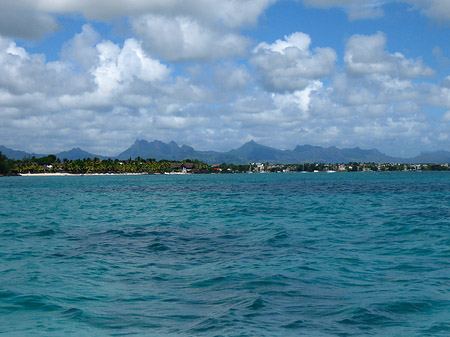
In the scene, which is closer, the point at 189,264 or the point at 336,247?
the point at 189,264

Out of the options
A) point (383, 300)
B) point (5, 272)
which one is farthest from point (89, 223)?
point (383, 300)

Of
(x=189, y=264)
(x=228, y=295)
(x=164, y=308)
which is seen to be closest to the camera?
(x=164, y=308)

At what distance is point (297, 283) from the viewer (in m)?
13.9

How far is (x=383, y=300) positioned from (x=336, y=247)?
A: 8559 millimetres

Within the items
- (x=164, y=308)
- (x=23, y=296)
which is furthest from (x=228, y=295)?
(x=23, y=296)

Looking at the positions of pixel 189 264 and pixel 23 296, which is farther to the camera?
pixel 189 264

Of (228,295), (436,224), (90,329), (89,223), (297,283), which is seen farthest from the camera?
(89,223)

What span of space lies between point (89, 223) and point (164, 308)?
74.2ft

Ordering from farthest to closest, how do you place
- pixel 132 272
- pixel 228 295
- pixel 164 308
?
pixel 132 272
pixel 228 295
pixel 164 308

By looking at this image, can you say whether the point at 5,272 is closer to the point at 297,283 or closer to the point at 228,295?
the point at 228,295

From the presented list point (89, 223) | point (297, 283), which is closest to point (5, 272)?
point (297, 283)

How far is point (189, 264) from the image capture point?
17.0 meters

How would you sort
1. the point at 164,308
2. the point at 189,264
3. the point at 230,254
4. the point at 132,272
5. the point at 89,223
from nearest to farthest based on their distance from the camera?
1. the point at 164,308
2. the point at 132,272
3. the point at 189,264
4. the point at 230,254
5. the point at 89,223

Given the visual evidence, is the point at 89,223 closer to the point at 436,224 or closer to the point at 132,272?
the point at 132,272
